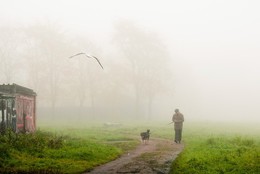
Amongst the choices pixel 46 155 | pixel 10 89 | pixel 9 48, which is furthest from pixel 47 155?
pixel 9 48

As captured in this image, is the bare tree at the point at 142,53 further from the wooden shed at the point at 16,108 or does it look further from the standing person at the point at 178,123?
the standing person at the point at 178,123

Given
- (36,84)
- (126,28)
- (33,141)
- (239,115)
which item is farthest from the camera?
(239,115)

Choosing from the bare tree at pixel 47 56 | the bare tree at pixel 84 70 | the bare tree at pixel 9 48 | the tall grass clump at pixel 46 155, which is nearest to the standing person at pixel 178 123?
the tall grass clump at pixel 46 155

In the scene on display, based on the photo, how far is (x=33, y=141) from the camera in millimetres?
19562

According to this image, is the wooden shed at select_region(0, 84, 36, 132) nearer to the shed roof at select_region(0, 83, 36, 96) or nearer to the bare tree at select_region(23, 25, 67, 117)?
the shed roof at select_region(0, 83, 36, 96)

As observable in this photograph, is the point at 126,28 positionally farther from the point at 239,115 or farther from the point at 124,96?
the point at 239,115

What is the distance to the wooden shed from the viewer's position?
24.4 m

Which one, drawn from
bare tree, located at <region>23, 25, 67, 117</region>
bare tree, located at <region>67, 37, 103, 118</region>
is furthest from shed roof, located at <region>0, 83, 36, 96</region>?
bare tree, located at <region>67, 37, 103, 118</region>

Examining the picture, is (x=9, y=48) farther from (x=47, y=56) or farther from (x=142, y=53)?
(x=142, y=53)

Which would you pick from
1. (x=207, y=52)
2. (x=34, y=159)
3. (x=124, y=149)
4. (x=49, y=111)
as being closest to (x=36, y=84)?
(x=49, y=111)

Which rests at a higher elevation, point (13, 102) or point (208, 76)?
point (208, 76)

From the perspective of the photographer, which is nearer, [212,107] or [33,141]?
[33,141]

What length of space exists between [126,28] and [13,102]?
50.6 m

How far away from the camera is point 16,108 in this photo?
26.1m
